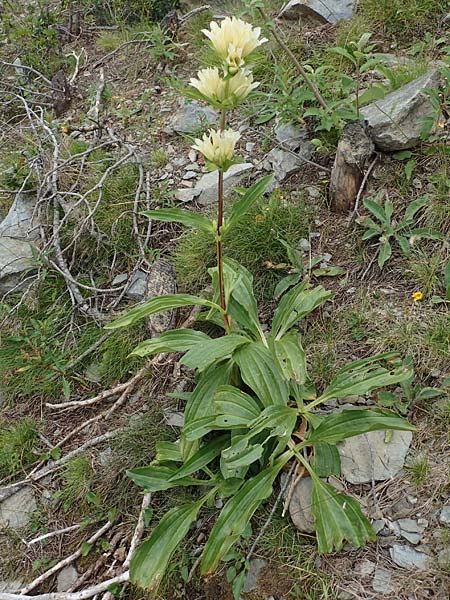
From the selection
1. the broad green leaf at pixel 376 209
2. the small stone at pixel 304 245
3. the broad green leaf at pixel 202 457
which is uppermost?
the broad green leaf at pixel 376 209

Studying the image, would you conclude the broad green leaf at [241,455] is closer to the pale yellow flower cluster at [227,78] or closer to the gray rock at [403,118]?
the pale yellow flower cluster at [227,78]

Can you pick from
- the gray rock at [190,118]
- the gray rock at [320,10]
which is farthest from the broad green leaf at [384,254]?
the gray rock at [320,10]

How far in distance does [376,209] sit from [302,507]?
1737 mm

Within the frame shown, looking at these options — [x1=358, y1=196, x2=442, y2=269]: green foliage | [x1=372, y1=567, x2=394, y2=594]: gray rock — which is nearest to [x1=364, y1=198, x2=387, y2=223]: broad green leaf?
[x1=358, y1=196, x2=442, y2=269]: green foliage

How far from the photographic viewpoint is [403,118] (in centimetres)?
370

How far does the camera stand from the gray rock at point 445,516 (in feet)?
8.08

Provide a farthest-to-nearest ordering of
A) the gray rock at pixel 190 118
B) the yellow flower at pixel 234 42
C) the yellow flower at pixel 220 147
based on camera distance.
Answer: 1. the gray rock at pixel 190 118
2. the yellow flower at pixel 220 147
3. the yellow flower at pixel 234 42

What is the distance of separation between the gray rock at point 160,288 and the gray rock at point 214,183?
64cm

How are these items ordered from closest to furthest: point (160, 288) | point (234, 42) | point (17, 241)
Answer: point (234, 42) → point (160, 288) → point (17, 241)

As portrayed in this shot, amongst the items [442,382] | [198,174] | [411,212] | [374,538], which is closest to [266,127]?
[198,174]

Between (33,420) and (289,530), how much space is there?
180 cm

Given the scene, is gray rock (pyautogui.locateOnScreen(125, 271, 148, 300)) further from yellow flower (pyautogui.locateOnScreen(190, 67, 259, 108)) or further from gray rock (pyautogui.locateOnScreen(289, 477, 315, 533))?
yellow flower (pyautogui.locateOnScreen(190, 67, 259, 108))

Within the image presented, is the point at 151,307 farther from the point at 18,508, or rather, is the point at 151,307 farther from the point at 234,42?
the point at 18,508

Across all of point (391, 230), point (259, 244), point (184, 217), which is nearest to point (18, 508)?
point (184, 217)
